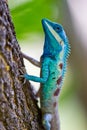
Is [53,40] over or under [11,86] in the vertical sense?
over

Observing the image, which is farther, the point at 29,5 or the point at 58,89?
the point at 29,5

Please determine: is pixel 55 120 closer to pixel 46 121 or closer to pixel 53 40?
pixel 46 121

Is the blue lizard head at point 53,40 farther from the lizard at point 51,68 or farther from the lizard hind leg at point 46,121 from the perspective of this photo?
the lizard hind leg at point 46,121

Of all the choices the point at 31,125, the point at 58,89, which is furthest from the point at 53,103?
the point at 31,125

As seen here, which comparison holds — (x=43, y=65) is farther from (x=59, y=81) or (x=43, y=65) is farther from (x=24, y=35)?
(x=24, y=35)

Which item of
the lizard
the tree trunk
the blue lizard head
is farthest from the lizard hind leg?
the blue lizard head

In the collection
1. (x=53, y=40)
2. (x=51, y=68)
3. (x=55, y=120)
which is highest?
(x=53, y=40)

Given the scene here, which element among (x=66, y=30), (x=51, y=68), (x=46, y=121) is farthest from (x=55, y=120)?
(x=66, y=30)
